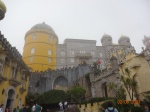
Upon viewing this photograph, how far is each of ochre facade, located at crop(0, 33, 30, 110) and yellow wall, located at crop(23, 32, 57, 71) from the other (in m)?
18.3

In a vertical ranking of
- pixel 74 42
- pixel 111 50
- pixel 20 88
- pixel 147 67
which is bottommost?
pixel 20 88

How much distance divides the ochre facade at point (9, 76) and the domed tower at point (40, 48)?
60.7 feet

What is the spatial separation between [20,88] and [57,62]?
22.6m

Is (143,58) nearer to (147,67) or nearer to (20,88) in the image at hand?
(147,67)

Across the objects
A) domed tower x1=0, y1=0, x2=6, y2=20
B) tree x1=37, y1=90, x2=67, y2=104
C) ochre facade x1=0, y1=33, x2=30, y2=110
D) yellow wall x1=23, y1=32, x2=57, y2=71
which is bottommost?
tree x1=37, y1=90, x2=67, y2=104

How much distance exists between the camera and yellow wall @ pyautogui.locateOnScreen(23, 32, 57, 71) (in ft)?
126

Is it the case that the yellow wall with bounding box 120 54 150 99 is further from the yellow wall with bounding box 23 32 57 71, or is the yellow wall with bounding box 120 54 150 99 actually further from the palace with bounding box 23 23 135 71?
the yellow wall with bounding box 23 32 57 71

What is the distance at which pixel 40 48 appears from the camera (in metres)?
39.9

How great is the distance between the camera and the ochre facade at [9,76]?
14039 millimetres

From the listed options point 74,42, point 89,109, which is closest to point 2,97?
point 89,109

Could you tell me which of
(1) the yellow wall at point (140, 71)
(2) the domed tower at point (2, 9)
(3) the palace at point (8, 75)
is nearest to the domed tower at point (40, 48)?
(3) the palace at point (8, 75)

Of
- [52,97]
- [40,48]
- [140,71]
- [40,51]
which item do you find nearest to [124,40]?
[40,48]

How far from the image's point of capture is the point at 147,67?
1598cm

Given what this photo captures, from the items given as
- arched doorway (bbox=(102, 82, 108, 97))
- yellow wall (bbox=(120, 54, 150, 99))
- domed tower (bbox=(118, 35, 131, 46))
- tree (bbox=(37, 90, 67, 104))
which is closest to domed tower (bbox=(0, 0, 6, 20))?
tree (bbox=(37, 90, 67, 104))
